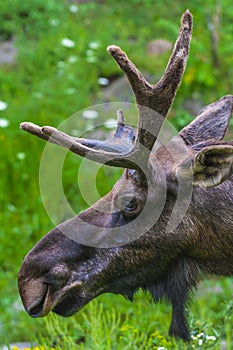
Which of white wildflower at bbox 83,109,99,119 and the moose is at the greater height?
white wildflower at bbox 83,109,99,119

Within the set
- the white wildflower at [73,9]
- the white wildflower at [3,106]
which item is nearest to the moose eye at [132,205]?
the white wildflower at [3,106]

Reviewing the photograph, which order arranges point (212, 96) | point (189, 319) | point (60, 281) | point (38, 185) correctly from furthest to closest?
1. point (212, 96)
2. point (38, 185)
3. point (189, 319)
4. point (60, 281)

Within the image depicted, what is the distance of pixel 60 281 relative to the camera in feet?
12.3

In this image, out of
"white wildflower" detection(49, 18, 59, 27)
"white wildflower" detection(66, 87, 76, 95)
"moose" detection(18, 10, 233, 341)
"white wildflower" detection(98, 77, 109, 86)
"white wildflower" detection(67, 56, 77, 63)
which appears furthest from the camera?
"white wildflower" detection(49, 18, 59, 27)

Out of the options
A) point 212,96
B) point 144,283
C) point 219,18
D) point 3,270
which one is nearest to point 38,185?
point 3,270

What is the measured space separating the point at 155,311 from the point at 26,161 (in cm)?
253

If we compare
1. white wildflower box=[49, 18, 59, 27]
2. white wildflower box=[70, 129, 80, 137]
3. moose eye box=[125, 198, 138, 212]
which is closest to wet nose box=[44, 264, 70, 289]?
moose eye box=[125, 198, 138, 212]

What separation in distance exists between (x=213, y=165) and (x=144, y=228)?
43cm

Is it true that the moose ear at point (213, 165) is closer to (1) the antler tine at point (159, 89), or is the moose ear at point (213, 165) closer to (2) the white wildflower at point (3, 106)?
(1) the antler tine at point (159, 89)

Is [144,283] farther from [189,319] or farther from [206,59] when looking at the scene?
[206,59]

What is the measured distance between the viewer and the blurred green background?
5602 mm

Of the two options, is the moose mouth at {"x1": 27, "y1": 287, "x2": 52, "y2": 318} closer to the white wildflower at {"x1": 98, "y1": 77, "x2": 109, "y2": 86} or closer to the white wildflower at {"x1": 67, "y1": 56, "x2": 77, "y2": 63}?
Result: the white wildflower at {"x1": 98, "y1": 77, "x2": 109, "y2": 86}

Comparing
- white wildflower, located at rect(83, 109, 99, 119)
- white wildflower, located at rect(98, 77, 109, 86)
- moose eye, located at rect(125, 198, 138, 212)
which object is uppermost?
white wildflower, located at rect(98, 77, 109, 86)

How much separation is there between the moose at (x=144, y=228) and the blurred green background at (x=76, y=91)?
0.85 m
